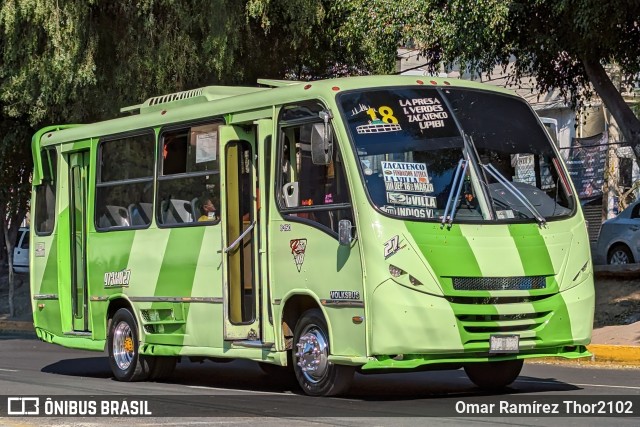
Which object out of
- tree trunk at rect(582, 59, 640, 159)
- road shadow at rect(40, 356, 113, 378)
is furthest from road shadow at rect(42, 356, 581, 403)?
tree trunk at rect(582, 59, 640, 159)

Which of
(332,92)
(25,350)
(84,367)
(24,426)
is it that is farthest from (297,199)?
(25,350)

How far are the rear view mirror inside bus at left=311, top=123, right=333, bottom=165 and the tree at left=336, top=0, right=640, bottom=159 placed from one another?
720 cm

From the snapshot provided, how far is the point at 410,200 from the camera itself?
11.7 m

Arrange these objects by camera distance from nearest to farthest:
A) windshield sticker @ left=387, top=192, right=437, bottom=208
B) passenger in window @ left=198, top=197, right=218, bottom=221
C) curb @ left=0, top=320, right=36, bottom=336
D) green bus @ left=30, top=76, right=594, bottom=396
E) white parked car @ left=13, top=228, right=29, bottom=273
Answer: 1. green bus @ left=30, top=76, right=594, bottom=396
2. windshield sticker @ left=387, top=192, right=437, bottom=208
3. passenger in window @ left=198, top=197, right=218, bottom=221
4. curb @ left=0, top=320, right=36, bottom=336
5. white parked car @ left=13, top=228, right=29, bottom=273

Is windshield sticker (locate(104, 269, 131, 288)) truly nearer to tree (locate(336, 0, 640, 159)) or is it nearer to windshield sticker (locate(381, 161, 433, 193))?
windshield sticker (locate(381, 161, 433, 193))

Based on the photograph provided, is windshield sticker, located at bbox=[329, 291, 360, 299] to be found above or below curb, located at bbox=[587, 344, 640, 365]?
above

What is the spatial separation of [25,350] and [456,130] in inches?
495

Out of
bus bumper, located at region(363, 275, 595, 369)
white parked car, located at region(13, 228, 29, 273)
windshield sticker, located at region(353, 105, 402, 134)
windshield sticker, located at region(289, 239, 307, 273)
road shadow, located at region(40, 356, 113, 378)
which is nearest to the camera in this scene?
bus bumper, located at region(363, 275, 595, 369)

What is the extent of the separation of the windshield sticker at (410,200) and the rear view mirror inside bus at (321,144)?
739mm

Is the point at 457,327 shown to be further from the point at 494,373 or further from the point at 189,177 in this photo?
the point at 189,177

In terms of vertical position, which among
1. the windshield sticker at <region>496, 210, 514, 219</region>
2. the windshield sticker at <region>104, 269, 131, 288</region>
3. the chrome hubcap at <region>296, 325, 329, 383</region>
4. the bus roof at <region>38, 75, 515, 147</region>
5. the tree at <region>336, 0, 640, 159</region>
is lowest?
the chrome hubcap at <region>296, 325, 329, 383</region>

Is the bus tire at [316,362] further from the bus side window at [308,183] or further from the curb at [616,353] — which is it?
the curb at [616,353]

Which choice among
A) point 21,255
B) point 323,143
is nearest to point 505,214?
point 323,143

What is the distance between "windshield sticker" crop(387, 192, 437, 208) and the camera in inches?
460
